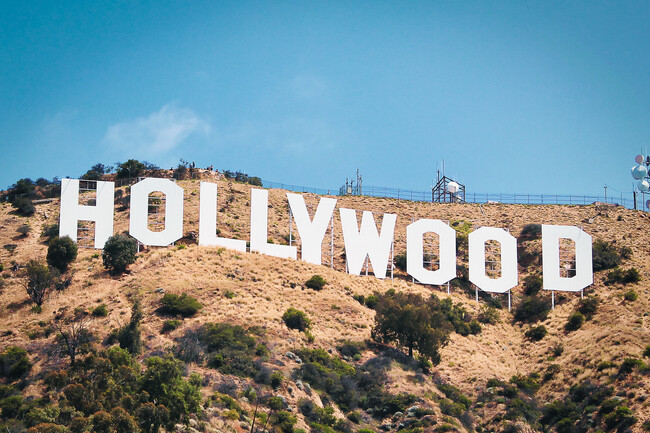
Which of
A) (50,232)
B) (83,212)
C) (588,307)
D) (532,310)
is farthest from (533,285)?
(50,232)

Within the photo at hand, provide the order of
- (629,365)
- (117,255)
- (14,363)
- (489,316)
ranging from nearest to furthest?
(14,363) < (629,365) < (117,255) < (489,316)

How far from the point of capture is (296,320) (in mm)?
48969

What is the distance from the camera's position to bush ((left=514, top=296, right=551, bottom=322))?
59.2 m

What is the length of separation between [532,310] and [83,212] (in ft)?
111

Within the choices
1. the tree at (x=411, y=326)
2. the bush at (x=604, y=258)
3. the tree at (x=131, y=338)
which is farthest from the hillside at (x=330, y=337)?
the tree at (x=411, y=326)

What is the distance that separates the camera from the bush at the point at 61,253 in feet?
170

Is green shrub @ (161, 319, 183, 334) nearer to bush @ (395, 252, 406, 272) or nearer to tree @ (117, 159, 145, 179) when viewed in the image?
bush @ (395, 252, 406, 272)

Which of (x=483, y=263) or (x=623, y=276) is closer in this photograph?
(x=623, y=276)

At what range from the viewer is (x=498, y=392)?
47062 millimetres

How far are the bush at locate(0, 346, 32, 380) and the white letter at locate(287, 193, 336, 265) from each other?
926 inches

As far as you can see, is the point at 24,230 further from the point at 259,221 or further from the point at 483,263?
the point at 483,263

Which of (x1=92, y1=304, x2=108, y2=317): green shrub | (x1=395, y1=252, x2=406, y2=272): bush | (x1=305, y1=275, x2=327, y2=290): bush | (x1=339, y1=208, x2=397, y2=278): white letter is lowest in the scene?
(x1=92, y1=304, x2=108, y2=317): green shrub

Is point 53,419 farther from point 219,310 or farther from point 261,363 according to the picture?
point 219,310

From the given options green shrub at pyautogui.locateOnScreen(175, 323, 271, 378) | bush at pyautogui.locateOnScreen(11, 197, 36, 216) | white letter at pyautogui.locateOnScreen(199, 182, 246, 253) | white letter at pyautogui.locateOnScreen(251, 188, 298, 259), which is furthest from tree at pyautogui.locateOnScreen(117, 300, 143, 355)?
bush at pyautogui.locateOnScreen(11, 197, 36, 216)
